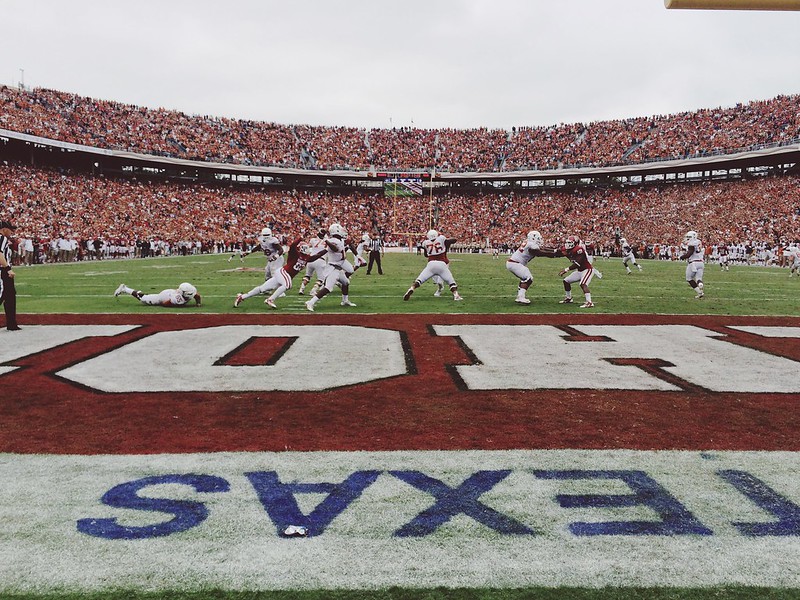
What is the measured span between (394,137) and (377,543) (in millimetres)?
67188

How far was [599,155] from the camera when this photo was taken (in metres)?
57.4

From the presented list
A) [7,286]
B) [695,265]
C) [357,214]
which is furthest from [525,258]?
[357,214]

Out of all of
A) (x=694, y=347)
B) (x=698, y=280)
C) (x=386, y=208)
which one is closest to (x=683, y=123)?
(x=386, y=208)

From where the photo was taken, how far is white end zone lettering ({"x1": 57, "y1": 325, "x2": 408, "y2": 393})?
5.79 meters

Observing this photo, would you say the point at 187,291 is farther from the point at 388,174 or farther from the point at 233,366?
the point at 388,174

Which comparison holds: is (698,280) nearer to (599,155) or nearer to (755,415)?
(755,415)

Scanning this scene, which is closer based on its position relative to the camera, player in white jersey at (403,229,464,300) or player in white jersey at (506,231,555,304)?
player in white jersey at (506,231,555,304)

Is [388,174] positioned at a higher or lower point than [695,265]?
higher

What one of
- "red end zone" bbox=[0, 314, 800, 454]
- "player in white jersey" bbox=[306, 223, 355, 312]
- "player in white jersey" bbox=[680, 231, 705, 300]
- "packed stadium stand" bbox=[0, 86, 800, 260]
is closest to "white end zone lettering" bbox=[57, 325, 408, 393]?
"red end zone" bbox=[0, 314, 800, 454]

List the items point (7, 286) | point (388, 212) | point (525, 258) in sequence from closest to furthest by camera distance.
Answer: point (7, 286) → point (525, 258) → point (388, 212)

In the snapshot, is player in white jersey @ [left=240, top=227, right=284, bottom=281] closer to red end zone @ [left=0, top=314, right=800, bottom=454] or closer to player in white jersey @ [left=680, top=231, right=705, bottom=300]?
red end zone @ [left=0, top=314, right=800, bottom=454]

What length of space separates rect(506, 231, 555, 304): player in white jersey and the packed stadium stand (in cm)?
3399

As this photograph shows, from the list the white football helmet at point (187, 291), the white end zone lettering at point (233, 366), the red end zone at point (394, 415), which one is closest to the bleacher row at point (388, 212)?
the white football helmet at point (187, 291)

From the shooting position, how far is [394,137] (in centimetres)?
6700
